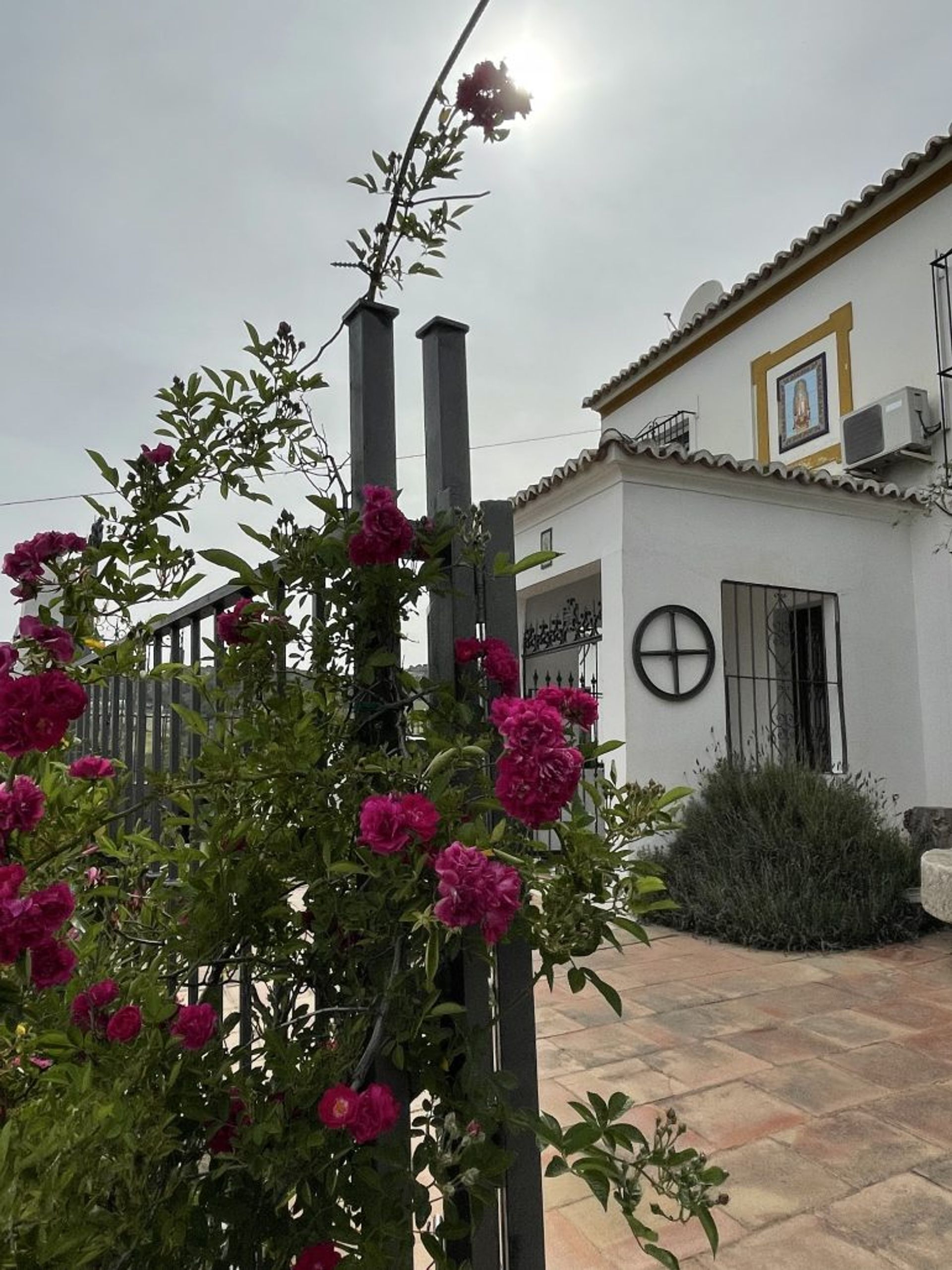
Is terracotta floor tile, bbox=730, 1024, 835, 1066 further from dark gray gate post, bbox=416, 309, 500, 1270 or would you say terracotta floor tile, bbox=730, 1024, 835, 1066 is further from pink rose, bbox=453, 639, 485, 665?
pink rose, bbox=453, 639, 485, 665

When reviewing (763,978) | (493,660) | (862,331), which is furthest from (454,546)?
(862,331)

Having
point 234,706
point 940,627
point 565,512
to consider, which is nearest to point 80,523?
point 234,706

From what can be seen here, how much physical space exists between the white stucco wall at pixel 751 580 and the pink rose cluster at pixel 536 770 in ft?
15.0

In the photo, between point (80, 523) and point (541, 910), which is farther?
point (80, 523)

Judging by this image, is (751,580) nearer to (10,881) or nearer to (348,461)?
(348,461)

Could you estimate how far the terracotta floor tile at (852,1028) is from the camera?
3.11m

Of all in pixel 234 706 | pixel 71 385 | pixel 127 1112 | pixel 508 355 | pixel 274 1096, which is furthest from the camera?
pixel 508 355

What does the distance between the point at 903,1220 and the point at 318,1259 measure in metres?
1.72

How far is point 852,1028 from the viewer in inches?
127

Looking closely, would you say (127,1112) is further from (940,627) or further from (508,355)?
(940,627)

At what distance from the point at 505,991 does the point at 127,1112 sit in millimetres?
593

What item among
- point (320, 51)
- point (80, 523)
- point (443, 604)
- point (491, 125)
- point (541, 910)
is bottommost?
point (541, 910)

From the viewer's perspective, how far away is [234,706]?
1254mm

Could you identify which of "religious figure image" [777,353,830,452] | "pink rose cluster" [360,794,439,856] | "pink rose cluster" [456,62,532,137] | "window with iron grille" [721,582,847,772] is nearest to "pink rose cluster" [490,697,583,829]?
"pink rose cluster" [360,794,439,856]
